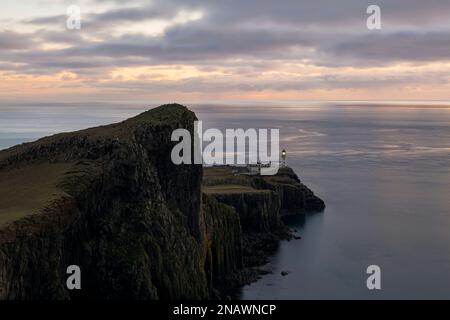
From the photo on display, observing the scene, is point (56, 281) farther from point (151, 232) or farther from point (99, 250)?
point (151, 232)

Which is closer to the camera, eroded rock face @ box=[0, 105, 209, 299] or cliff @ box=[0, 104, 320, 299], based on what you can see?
eroded rock face @ box=[0, 105, 209, 299]

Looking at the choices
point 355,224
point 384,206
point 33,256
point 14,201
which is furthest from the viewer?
point 384,206

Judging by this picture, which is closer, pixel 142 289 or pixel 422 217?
pixel 142 289

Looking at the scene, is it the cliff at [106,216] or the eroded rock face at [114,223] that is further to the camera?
the cliff at [106,216]

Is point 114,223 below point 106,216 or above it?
below

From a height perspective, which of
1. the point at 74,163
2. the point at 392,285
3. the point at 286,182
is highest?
the point at 74,163

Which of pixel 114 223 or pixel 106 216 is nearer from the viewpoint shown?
pixel 106 216
